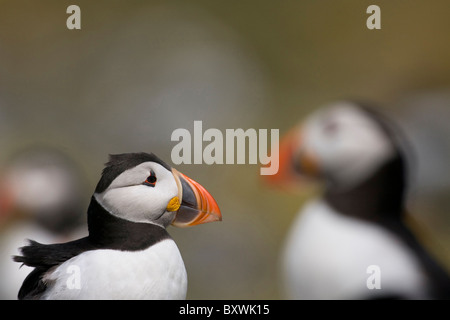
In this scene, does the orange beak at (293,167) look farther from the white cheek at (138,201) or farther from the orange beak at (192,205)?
the white cheek at (138,201)

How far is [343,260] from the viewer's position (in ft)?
7.16

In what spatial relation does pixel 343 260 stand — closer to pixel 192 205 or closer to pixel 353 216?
pixel 353 216

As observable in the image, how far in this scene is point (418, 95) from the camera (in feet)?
13.9

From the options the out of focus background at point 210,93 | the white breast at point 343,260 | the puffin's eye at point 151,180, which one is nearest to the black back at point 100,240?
the puffin's eye at point 151,180

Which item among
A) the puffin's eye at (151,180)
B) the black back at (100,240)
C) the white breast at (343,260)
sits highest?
the puffin's eye at (151,180)

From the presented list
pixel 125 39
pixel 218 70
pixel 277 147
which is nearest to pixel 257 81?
pixel 218 70

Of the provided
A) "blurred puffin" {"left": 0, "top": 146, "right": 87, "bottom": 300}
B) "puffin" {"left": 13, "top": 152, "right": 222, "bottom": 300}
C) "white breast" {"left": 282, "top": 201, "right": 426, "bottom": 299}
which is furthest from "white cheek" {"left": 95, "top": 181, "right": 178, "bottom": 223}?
"blurred puffin" {"left": 0, "top": 146, "right": 87, "bottom": 300}

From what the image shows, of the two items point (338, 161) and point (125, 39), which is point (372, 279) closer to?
point (338, 161)

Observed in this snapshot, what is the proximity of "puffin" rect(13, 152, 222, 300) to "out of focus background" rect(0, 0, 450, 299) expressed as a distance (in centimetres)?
105

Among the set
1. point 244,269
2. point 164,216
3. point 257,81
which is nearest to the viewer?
point 164,216

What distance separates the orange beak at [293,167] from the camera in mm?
2492

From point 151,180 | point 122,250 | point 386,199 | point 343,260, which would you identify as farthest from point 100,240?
point 386,199

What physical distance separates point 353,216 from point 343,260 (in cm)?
17

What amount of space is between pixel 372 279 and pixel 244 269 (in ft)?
4.21
